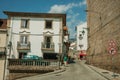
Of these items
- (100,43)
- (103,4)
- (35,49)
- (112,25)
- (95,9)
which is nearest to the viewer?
(112,25)

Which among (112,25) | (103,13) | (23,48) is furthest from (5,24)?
(112,25)

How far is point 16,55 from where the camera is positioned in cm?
3312

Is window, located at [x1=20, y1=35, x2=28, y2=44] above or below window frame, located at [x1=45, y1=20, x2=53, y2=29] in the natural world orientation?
below

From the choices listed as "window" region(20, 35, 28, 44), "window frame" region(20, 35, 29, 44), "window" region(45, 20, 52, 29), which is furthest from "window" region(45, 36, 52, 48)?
"window" region(20, 35, 28, 44)

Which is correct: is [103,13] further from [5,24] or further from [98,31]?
[5,24]

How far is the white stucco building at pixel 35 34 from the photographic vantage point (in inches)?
1308

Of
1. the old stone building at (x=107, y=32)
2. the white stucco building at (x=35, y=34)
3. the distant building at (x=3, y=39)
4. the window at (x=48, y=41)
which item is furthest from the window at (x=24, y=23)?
the old stone building at (x=107, y=32)

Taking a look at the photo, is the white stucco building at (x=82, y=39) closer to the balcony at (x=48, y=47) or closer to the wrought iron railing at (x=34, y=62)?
the balcony at (x=48, y=47)

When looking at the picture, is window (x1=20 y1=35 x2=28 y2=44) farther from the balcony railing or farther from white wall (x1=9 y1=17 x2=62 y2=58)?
the balcony railing

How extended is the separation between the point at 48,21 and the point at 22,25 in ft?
14.9

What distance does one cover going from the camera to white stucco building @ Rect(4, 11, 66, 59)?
1308 inches

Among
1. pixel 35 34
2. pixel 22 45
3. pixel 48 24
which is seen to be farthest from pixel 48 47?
pixel 22 45

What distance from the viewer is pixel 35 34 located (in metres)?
34.0

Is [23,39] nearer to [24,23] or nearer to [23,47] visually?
[23,47]
